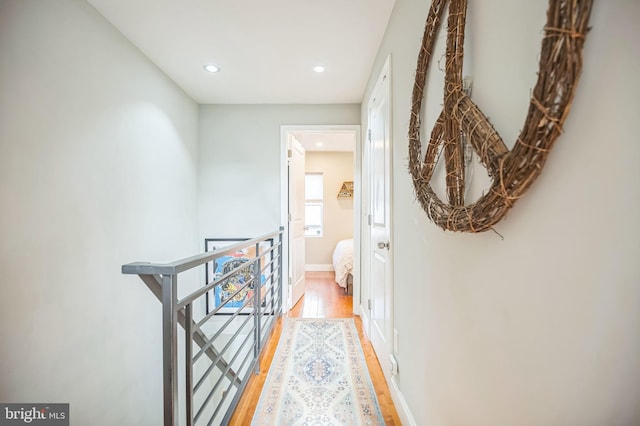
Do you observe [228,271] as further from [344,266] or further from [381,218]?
[381,218]

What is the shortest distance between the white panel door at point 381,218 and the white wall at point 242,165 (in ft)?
4.09

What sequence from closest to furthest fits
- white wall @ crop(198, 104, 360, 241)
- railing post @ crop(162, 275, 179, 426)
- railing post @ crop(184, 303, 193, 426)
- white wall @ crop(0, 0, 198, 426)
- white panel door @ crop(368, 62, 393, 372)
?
1. railing post @ crop(162, 275, 179, 426)
2. railing post @ crop(184, 303, 193, 426)
3. white wall @ crop(0, 0, 198, 426)
4. white panel door @ crop(368, 62, 393, 372)
5. white wall @ crop(198, 104, 360, 241)

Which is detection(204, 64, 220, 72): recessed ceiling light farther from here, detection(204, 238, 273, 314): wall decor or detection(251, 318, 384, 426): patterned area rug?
detection(251, 318, 384, 426): patterned area rug

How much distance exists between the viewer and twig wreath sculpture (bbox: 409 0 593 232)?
46 cm

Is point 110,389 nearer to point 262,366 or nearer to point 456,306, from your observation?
point 262,366

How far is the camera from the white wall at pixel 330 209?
19.0 ft

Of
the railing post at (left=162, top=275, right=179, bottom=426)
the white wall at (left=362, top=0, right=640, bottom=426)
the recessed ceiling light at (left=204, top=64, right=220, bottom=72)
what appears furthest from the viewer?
the recessed ceiling light at (left=204, top=64, right=220, bottom=72)

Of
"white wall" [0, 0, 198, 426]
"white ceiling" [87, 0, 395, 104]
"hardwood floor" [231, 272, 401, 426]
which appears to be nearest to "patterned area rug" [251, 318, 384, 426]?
"hardwood floor" [231, 272, 401, 426]

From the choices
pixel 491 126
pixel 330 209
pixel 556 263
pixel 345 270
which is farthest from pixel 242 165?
pixel 556 263

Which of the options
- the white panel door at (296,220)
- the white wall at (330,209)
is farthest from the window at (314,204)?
the white panel door at (296,220)

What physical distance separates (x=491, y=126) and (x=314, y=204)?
17.1ft

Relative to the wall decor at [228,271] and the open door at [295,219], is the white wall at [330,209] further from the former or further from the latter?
the wall decor at [228,271]

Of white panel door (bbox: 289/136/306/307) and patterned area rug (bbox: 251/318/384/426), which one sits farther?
white panel door (bbox: 289/136/306/307)

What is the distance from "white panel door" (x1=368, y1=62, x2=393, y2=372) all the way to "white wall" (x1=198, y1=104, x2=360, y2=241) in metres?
1.25
